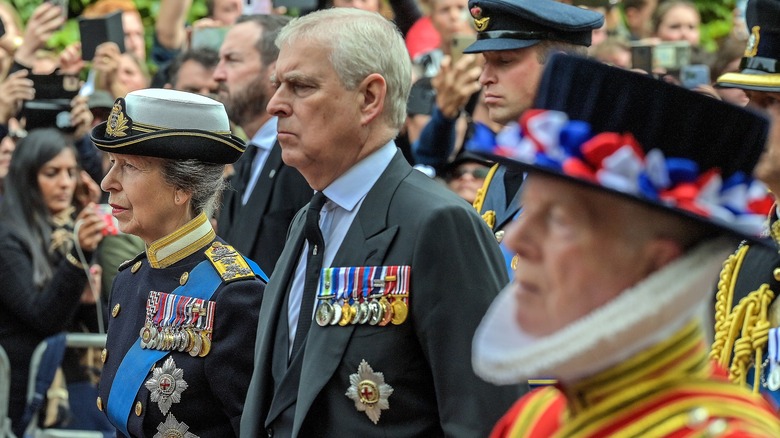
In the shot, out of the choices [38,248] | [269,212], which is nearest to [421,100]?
[269,212]

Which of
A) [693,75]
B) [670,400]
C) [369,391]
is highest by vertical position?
[670,400]

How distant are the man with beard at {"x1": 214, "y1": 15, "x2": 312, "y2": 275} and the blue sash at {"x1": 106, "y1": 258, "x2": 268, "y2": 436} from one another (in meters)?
1.43

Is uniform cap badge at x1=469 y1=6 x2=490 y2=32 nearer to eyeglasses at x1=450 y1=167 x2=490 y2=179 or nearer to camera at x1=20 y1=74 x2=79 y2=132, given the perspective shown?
eyeglasses at x1=450 y1=167 x2=490 y2=179

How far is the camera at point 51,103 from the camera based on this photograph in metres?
8.17

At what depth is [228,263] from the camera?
454 centimetres

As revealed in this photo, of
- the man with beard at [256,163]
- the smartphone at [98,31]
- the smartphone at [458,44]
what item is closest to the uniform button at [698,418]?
the man with beard at [256,163]

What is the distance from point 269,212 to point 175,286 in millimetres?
1578

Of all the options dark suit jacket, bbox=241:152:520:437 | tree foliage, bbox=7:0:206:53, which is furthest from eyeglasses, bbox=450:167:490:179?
tree foliage, bbox=7:0:206:53

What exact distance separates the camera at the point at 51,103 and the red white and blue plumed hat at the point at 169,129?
11.8 ft

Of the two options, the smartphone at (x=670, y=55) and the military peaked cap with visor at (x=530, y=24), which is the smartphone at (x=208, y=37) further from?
the military peaked cap with visor at (x=530, y=24)

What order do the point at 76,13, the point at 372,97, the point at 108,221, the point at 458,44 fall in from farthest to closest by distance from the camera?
the point at 76,13
the point at 458,44
the point at 108,221
the point at 372,97

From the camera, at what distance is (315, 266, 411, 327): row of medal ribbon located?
142 inches

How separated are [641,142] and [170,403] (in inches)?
96.8

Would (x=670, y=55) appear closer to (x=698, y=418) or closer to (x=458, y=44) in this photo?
(x=458, y=44)
